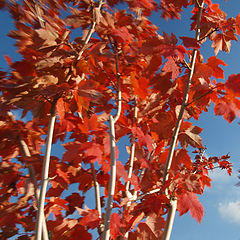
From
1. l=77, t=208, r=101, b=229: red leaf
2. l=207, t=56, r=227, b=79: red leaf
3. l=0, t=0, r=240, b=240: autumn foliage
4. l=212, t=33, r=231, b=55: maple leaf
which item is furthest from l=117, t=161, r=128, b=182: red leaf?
l=212, t=33, r=231, b=55: maple leaf

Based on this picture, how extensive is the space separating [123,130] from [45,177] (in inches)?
19.4

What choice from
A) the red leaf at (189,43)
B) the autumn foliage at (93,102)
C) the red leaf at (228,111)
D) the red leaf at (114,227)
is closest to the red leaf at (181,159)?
the autumn foliage at (93,102)

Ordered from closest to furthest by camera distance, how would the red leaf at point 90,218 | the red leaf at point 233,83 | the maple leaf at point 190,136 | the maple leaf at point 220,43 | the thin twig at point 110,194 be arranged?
the thin twig at point 110,194 → the red leaf at point 233,83 → the red leaf at point 90,218 → the maple leaf at point 190,136 → the maple leaf at point 220,43

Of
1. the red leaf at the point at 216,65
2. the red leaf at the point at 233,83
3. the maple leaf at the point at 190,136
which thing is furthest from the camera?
the red leaf at the point at 216,65

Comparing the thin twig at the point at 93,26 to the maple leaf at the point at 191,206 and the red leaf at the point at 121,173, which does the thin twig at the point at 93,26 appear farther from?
the maple leaf at the point at 191,206

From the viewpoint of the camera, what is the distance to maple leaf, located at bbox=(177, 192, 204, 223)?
1.12 metres

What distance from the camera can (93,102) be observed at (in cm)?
134

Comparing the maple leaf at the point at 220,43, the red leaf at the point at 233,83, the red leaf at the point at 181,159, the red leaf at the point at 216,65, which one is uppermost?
the maple leaf at the point at 220,43

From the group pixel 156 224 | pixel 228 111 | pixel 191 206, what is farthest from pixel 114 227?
pixel 228 111

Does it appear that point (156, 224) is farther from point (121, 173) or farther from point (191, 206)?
point (121, 173)

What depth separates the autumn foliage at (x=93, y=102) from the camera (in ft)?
3.61

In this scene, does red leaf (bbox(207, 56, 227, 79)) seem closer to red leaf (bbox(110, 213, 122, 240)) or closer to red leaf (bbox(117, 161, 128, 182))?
red leaf (bbox(117, 161, 128, 182))

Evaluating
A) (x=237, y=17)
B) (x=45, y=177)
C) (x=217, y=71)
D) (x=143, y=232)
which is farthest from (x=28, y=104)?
(x=237, y=17)

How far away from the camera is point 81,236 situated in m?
1.26
